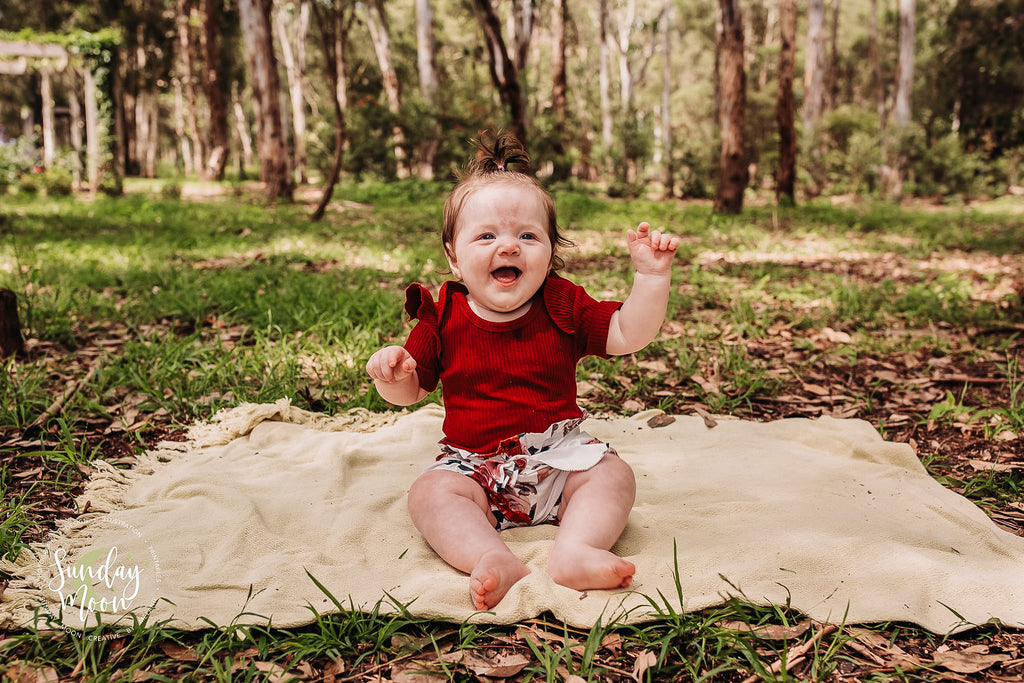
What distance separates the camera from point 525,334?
2346mm

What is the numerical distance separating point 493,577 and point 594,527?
1.10 feet

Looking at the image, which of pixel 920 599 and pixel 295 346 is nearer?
pixel 920 599

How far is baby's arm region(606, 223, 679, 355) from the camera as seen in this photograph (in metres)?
2.15

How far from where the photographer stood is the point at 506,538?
2.23 meters

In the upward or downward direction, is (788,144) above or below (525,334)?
above

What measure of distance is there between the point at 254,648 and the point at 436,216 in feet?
33.4

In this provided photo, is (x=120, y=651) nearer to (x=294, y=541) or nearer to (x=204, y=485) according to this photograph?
(x=294, y=541)

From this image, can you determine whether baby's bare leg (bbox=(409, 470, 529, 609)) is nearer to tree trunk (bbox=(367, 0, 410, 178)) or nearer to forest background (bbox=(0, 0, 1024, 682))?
forest background (bbox=(0, 0, 1024, 682))

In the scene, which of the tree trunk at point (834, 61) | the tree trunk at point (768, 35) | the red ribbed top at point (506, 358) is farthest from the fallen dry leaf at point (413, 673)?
the tree trunk at point (768, 35)

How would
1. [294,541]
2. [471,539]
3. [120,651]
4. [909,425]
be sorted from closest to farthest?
[120,651]
[471,539]
[294,541]
[909,425]

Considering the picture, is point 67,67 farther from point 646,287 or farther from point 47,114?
point 646,287

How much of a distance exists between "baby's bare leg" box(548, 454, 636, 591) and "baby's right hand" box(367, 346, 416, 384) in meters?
0.60

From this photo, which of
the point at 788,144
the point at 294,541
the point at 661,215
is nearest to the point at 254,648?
the point at 294,541

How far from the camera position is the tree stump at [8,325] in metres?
3.61
